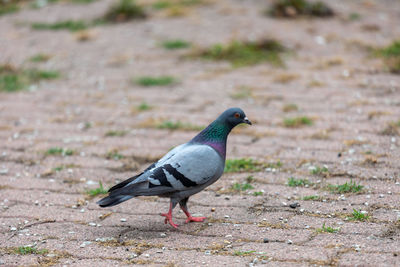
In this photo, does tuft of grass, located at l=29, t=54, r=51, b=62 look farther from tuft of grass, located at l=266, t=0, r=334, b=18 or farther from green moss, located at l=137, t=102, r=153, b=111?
tuft of grass, located at l=266, t=0, r=334, b=18

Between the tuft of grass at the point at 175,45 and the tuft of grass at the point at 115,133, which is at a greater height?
the tuft of grass at the point at 175,45

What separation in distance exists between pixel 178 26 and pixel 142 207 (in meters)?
5.43

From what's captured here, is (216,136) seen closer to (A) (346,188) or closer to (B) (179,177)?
(B) (179,177)

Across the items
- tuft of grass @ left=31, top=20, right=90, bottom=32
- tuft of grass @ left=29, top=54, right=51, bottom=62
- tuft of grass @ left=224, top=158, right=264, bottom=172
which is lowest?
tuft of grass @ left=224, top=158, right=264, bottom=172

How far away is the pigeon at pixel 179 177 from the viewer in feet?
12.5

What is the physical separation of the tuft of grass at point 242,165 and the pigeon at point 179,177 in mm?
918

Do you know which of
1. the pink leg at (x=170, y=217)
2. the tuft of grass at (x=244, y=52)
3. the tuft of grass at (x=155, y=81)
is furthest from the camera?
the tuft of grass at (x=244, y=52)

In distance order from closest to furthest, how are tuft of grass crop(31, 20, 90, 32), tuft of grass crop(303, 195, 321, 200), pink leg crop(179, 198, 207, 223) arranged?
pink leg crop(179, 198, 207, 223) → tuft of grass crop(303, 195, 321, 200) → tuft of grass crop(31, 20, 90, 32)

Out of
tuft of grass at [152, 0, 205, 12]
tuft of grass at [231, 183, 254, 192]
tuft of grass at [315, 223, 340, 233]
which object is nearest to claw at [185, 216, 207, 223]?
tuft of grass at [231, 183, 254, 192]

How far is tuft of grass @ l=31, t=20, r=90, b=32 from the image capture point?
9789 millimetres

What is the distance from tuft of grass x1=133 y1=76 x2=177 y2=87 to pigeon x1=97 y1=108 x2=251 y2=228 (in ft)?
11.8

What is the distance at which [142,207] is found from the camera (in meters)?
4.40

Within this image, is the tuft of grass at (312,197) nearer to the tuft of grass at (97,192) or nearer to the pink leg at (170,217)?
the pink leg at (170,217)

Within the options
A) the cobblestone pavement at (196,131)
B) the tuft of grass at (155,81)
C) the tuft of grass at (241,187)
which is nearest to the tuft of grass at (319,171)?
the cobblestone pavement at (196,131)
